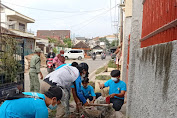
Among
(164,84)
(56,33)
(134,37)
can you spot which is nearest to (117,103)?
(134,37)

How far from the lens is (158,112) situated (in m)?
1.75

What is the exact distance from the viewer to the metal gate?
4837mm

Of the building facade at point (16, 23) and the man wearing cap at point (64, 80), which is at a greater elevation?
the building facade at point (16, 23)

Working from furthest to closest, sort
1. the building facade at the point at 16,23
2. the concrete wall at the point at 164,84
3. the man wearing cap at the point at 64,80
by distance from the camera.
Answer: the building facade at the point at 16,23 → the man wearing cap at the point at 64,80 → the concrete wall at the point at 164,84

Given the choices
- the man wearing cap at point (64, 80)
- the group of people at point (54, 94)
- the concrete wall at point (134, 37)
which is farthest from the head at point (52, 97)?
the concrete wall at point (134, 37)

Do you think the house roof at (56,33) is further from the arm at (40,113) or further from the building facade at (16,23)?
the arm at (40,113)

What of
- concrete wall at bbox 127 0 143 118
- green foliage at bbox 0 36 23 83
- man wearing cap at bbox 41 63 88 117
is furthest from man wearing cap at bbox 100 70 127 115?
green foliage at bbox 0 36 23 83

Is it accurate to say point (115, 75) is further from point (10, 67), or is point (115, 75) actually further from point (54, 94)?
point (10, 67)

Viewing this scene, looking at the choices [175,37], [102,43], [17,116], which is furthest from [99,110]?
[102,43]

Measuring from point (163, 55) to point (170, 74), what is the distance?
0.28 m

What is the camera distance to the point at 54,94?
2215mm

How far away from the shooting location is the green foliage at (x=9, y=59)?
16.3 feet

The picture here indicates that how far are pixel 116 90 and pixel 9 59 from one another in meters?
2.97

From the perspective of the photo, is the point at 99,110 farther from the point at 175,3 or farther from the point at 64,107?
the point at 175,3
